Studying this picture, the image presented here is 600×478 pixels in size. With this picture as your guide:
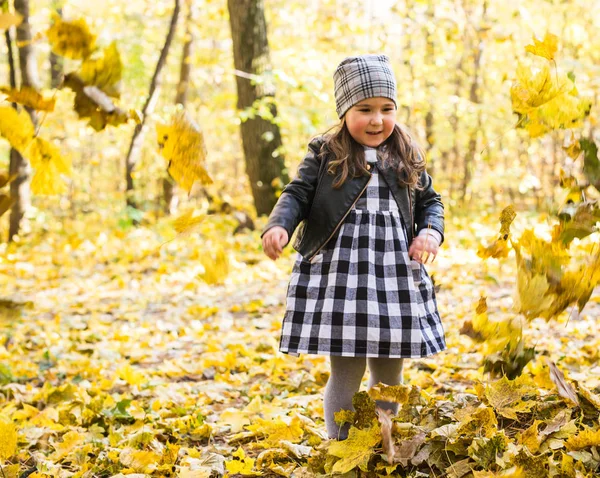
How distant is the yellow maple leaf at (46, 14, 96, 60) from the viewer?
50.9 inches

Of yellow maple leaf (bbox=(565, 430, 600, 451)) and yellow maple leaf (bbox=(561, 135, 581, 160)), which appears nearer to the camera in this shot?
yellow maple leaf (bbox=(565, 430, 600, 451))

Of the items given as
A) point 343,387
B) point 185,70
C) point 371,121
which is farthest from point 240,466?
point 185,70

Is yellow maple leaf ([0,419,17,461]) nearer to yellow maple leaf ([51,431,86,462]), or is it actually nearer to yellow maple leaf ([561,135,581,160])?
yellow maple leaf ([51,431,86,462])

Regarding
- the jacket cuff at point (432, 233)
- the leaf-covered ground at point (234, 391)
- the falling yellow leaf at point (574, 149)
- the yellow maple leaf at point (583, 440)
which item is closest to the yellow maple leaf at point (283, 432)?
the leaf-covered ground at point (234, 391)

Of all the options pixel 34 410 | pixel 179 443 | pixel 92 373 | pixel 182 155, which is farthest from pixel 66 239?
pixel 182 155

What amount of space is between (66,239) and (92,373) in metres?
5.46

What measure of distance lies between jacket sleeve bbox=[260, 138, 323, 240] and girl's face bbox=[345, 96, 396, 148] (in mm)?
164

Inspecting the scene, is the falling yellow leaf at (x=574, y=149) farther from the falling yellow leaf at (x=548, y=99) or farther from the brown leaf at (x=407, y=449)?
the brown leaf at (x=407, y=449)

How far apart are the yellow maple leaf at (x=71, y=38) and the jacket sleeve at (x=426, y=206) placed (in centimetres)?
135

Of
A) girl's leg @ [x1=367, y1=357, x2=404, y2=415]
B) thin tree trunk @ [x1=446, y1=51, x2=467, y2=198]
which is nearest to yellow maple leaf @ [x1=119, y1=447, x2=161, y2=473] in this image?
girl's leg @ [x1=367, y1=357, x2=404, y2=415]

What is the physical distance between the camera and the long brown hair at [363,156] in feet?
7.22

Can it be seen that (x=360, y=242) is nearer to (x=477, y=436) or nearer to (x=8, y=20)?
(x=477, y=436)

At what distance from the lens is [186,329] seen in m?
A: 4.60

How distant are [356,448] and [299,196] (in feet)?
2.89
